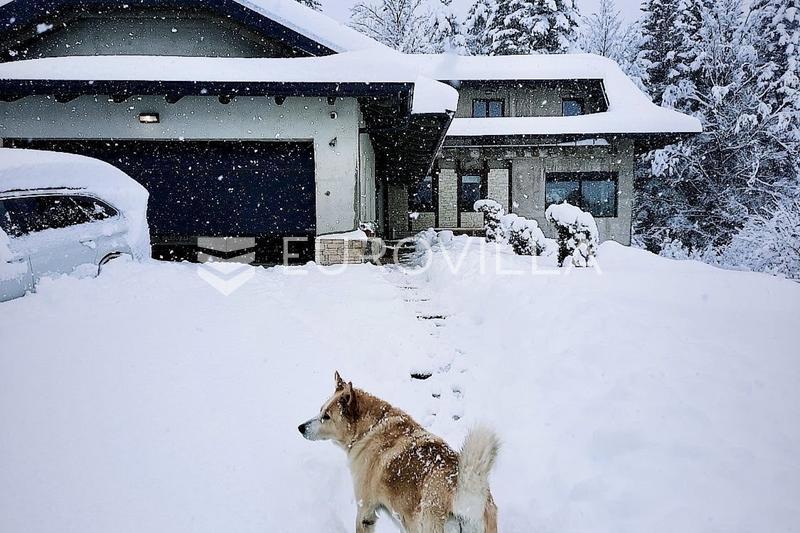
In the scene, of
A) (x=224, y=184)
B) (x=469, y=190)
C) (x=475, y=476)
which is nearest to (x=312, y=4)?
(x=469, y=190)

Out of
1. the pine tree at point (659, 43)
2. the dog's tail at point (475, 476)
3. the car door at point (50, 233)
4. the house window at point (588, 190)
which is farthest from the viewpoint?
the pine tree at point (659, 43)

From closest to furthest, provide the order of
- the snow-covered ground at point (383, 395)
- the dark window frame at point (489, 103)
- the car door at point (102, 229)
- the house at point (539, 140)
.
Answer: the snow-covered ground at point (383, 395) → the car door at point (102, 229) → the house at point (539, 140) → the dark window frame at point (489, 103)

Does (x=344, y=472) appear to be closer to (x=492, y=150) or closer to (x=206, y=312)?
(x=206, y=312)

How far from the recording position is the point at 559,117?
1927 cm

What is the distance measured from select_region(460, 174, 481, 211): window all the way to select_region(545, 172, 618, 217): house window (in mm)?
2895

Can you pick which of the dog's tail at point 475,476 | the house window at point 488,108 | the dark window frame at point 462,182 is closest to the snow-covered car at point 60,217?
the dog's tail at point 475,476

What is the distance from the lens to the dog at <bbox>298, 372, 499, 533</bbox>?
2094 millimetres

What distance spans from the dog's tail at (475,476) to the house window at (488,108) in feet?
67.6

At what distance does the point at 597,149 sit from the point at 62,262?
19.0 metres

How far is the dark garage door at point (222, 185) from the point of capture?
10766 millimetres

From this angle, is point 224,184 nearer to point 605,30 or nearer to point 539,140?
point 539,140

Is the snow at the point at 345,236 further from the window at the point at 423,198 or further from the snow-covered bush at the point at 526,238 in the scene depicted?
the window at the point at 423,198

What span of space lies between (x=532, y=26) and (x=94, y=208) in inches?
1139

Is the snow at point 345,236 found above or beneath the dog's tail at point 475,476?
above
